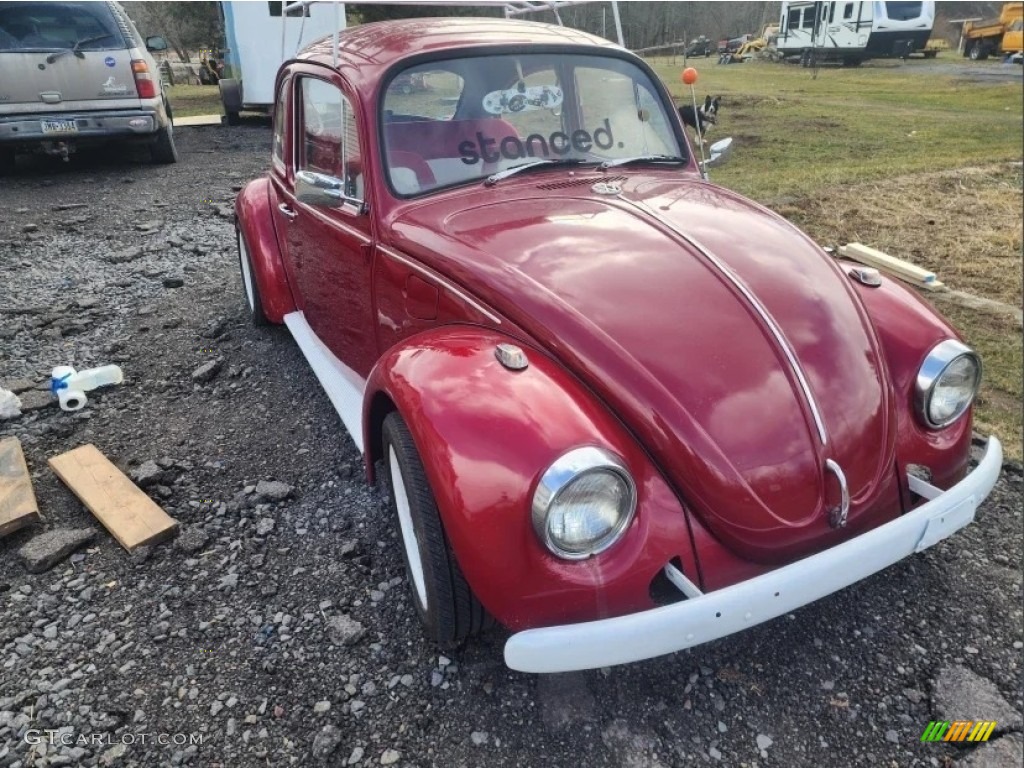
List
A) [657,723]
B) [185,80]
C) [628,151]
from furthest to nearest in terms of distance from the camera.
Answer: [185,80], [628,151], [657,723]

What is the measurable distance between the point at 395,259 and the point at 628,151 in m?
1.17

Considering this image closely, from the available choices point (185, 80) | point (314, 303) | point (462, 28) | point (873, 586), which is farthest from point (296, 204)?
point (185, 80)

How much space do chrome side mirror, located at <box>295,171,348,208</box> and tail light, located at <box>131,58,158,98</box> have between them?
6483 mm

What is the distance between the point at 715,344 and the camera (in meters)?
2.10

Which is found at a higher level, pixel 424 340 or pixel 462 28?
pixel 462 28

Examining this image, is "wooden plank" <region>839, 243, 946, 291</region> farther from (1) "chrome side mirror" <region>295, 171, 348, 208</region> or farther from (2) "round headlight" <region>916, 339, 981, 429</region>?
(1) "chrome side mirror" <region>295, 171, 348, 208</region>

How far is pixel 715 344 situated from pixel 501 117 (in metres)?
1.43

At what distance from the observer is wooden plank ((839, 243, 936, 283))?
5125mm

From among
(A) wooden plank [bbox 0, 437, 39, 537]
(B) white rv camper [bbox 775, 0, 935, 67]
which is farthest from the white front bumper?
(B) white rv camper [bbox 775, 0, 935, 67]

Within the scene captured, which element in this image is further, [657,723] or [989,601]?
[989,601]

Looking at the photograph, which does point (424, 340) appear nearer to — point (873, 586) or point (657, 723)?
point (657, 723)

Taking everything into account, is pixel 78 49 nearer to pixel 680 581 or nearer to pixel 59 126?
pixel 59 126

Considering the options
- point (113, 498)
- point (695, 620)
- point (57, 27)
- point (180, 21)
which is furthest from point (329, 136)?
point (180, 21)

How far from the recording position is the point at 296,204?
3670mm
